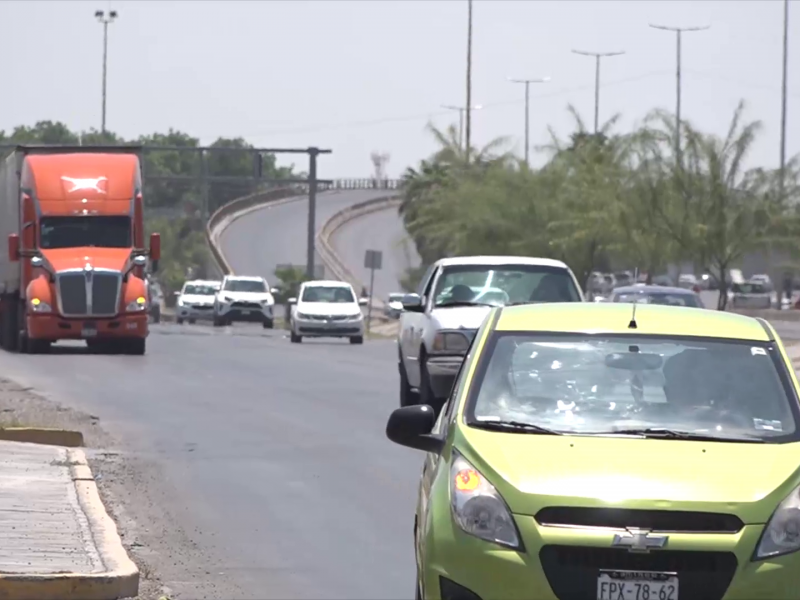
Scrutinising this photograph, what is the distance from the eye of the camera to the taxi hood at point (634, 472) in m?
6.69

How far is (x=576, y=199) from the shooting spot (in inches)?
2368

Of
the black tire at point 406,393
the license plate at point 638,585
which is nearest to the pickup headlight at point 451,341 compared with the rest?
the black tire at point 406,393

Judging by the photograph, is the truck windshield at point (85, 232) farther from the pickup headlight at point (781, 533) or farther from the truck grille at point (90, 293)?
the pickup headlight at point (781, 533)

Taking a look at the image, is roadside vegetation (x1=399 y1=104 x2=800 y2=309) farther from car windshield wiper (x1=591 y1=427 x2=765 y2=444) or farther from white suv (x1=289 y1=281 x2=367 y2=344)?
car windshield wiper (x1=591 y1=427 x2=765 y2=444)

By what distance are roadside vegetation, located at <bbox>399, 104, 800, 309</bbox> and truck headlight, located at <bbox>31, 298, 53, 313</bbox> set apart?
21317mm

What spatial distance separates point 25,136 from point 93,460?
15747 centimetres

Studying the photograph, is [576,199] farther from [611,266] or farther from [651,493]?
[651,493]

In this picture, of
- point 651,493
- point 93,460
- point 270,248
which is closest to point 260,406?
point 93,460

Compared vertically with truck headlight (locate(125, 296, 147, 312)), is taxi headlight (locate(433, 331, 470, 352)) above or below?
above

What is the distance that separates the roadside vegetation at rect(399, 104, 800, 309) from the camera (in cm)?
4881

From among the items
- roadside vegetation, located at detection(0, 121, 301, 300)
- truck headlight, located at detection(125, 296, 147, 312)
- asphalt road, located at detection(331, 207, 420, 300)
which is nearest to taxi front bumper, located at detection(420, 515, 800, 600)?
truck headlight, located at detection(125, 296, 147, 312)

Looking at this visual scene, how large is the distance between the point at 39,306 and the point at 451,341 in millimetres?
15137

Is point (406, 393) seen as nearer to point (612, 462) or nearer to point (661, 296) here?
point (661, 296)

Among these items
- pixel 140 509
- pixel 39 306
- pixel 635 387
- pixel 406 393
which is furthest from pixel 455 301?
pixel 39 306
